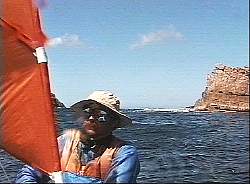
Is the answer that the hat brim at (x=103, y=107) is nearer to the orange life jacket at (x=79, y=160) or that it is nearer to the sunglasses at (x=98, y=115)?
the sunglasses at (x=98, y=115)

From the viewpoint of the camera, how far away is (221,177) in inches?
588

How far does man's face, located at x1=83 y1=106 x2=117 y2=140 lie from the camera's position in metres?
3.98

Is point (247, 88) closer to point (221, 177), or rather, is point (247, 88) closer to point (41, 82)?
point (221, 177)

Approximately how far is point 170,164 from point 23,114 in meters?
14.0

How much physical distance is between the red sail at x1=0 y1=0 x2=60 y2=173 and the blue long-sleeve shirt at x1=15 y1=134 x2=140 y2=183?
11 cm

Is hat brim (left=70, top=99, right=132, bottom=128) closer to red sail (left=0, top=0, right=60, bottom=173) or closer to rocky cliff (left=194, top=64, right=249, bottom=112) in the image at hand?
red sail (left=0, top=0, right=60, bottom=173)

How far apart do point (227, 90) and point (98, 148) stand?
8145 centimetres

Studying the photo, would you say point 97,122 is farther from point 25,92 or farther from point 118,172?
point 25,92

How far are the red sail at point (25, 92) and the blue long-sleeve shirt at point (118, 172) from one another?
0.11 meters

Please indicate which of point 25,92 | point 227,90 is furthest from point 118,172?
point 227,90

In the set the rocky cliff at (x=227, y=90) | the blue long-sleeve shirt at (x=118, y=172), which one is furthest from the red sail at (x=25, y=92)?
the rocky cliff at (x=227, y=90)

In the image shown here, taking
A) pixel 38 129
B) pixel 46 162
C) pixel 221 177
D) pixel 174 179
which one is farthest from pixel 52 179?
pixel 221 177

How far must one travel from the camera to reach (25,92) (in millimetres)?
3891

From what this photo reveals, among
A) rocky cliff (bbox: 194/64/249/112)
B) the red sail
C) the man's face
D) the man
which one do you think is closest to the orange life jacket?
the man
